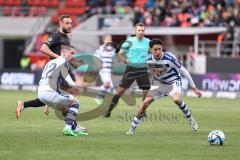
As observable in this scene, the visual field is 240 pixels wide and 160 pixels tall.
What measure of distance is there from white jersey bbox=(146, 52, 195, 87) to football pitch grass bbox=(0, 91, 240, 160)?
1132mm

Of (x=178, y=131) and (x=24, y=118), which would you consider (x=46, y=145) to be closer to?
(x=178, y=131)

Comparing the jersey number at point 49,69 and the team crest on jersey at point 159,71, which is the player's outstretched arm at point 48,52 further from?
the team crest on jersey at point 159,71

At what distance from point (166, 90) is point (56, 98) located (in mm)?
2648

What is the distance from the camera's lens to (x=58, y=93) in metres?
15.2

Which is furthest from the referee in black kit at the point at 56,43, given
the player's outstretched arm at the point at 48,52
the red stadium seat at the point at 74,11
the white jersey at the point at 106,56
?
the red stadium seat at the point at 74,11

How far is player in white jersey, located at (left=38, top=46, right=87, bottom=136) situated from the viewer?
49.1 feet

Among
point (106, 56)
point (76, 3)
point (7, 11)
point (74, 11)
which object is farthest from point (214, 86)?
point (7, 11)

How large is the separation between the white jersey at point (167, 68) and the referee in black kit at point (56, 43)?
5.94ft

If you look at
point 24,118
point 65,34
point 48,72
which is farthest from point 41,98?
point 24,118

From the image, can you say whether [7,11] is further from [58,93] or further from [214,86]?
[58,93]

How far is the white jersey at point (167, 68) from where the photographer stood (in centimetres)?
1605

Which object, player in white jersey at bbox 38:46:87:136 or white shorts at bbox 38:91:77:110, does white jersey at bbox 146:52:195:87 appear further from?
white shorts at bbox 38:91:77:110

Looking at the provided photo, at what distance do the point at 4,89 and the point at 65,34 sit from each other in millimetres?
22061

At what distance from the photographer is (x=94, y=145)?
13430mm
